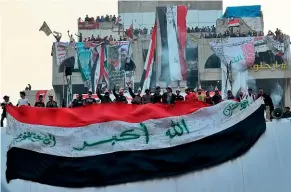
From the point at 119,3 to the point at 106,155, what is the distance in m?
40.8

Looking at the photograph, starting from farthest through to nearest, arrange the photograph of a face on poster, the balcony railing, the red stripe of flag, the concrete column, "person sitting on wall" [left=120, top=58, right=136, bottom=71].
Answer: the balcony railing → the concrete column → "person sitting on wall" [left=120, top=58, right=136, bottom=71] → the photograph of a face on poster → the red stripe of flag

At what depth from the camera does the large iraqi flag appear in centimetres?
1160

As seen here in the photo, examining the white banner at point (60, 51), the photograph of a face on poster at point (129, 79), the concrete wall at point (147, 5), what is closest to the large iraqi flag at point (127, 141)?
the photograph of a face on poster at point (129, 79)

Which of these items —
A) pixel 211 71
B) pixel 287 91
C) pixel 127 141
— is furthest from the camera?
pixel 211 71

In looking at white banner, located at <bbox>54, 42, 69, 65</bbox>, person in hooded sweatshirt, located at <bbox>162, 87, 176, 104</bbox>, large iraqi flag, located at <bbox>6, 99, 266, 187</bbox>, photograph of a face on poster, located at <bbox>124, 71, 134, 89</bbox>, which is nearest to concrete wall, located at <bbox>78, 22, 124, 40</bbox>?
white banner, located at <bbox>54, 42, 69, 65</bbox>

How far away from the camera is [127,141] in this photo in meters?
11.9

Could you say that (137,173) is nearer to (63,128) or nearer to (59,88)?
(63,128)

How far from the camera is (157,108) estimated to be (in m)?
12.0

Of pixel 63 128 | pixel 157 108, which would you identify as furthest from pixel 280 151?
pixel 63 128

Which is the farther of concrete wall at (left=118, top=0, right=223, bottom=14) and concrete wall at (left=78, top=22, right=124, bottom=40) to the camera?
concrete wall at (left=118, top=0, right=223, bottom=14)

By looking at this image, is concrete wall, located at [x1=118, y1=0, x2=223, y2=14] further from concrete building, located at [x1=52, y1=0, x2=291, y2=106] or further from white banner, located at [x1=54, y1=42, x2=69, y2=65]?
white banner, located at [x1=54, y1=42, x2=69, y2=65]

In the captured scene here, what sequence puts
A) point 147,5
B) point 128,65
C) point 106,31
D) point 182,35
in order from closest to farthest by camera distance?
point 182,35 < point 128,65 < point 106,31 < point 147,5

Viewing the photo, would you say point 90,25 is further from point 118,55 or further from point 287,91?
point 287,91

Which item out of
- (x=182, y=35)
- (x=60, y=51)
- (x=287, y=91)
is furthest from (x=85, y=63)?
(x=287, y=91)
